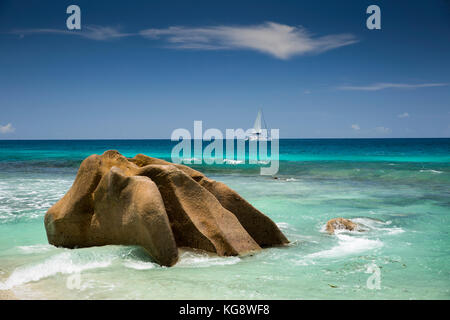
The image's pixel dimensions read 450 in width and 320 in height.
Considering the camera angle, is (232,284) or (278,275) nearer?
(232,284)

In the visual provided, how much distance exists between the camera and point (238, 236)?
5.92m

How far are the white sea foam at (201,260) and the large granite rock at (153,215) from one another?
4.5 inches

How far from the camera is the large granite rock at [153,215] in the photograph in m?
5.24

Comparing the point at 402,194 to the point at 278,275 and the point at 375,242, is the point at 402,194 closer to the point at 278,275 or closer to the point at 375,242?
the point at 375,242

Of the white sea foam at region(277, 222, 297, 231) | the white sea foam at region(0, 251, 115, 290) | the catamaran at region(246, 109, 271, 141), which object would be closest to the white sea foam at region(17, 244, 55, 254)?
the white sea foam at region(0, 251, 115, 290)

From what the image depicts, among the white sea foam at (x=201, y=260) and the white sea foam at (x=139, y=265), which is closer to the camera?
the white sea foam at (x=139, y=265)

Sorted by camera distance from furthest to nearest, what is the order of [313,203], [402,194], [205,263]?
[402,194] → [313,203] → [205,263]

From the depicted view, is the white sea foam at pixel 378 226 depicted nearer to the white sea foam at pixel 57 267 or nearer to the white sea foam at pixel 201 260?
the white sea foam at pixel 201 260

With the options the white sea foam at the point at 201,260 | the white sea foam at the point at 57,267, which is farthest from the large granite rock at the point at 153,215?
the white sea foam at the point at 57,267

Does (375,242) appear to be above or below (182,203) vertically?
below

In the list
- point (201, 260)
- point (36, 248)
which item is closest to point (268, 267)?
point (201, 260)

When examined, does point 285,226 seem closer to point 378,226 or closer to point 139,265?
point 378,226

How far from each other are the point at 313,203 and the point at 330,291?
7.33 metres
